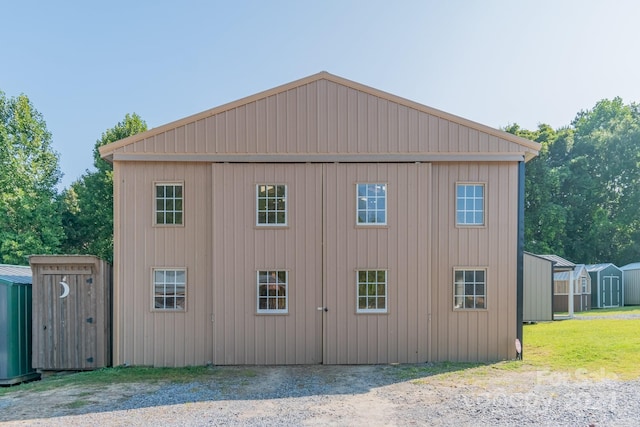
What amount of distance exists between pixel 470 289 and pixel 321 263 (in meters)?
3.64

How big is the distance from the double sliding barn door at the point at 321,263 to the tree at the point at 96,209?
52.1 feet

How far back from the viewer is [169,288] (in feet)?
32.8

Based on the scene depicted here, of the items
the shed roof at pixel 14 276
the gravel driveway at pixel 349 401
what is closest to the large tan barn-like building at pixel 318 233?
the gravel driveway at pixel 349 401

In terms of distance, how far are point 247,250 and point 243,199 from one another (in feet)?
3.99

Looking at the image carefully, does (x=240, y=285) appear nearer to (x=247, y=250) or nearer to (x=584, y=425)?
(x=247, y=250)

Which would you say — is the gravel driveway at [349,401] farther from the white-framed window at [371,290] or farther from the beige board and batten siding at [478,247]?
the white-framed window at [371,290]

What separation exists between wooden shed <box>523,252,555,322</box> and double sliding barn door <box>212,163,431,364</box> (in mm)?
8596

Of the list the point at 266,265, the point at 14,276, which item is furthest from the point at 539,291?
the point at 14,276

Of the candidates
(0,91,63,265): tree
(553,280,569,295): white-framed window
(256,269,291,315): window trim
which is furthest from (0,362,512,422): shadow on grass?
(0,91,63,265): tree

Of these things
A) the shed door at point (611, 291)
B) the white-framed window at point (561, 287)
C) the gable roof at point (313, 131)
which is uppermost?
the gable roof at point (313, 131)

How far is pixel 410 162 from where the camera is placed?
10008 mm

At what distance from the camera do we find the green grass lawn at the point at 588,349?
28.2ft

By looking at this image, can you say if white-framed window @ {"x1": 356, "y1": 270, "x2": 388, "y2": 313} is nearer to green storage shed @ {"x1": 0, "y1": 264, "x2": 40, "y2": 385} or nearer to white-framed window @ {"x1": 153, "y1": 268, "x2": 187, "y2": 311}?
white-framed window @ {"x1": 153, "y1": 268, "x2": 187, "y2": 311}

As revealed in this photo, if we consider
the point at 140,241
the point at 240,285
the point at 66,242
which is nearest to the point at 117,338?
the point at 140,241
